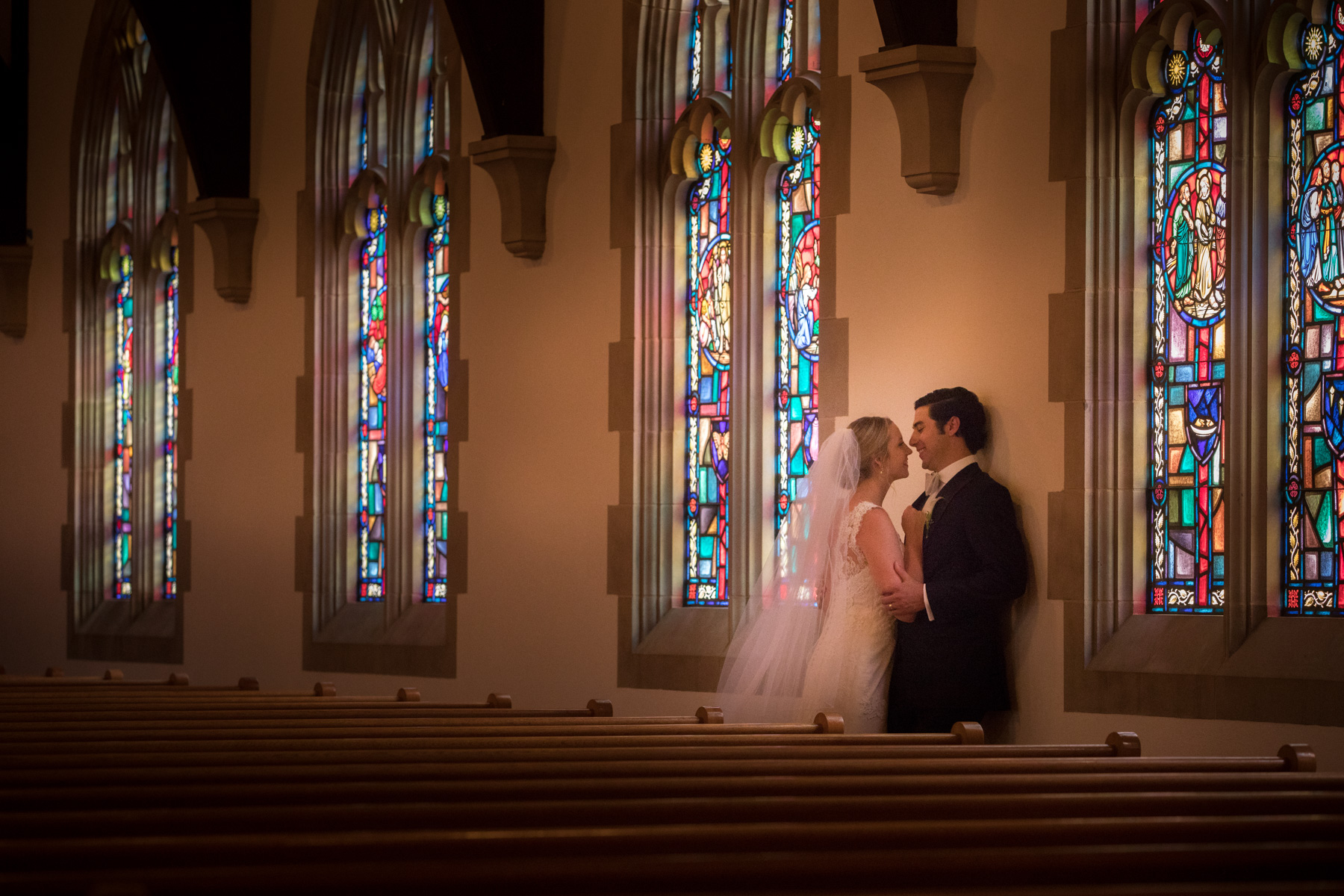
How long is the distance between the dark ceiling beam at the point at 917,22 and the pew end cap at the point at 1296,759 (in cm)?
337

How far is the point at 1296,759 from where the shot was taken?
335 cm

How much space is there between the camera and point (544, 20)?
329 inches

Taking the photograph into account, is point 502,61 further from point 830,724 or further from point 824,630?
point 830,724

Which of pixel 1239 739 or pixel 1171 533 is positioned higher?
pixel 1171 533

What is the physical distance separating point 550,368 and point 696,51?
1.55 m

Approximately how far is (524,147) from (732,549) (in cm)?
216

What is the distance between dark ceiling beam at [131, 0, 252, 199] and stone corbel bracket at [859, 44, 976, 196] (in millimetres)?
5135

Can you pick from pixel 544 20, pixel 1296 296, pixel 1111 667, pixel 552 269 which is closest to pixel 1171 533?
pixel 1111 667

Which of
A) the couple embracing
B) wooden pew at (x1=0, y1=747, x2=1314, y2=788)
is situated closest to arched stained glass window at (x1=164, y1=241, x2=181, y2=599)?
the couple embracing

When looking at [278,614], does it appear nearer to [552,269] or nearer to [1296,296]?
[552,269]

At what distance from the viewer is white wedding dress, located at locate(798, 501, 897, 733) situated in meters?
5.89

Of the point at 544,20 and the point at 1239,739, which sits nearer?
the point at 1239,739

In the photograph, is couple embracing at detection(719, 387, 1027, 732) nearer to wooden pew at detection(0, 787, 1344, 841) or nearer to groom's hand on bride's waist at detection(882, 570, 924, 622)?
groom's hand on bride's waist at detection(882, 570, 924, 622)

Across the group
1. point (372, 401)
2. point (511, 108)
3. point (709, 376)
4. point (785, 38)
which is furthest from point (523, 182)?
point (372, 401)
